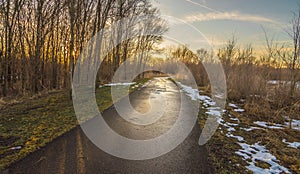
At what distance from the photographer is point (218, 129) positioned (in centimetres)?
564

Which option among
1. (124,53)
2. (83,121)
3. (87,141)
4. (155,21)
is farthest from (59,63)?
(155,21)

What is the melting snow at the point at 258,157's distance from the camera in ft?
11.1

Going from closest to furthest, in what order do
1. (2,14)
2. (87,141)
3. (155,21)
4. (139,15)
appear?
(87,141)
(2,14)
(139,15)
(155,21)

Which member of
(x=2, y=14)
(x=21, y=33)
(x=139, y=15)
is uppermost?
(x=139, y=15)

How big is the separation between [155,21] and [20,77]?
25.4m

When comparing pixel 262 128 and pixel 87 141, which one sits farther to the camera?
pixel 262 128

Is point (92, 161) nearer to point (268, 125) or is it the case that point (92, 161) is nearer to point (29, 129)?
point (29, 129)

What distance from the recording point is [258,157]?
3863mm

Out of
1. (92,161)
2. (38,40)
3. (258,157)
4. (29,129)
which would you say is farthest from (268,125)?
(38,40)

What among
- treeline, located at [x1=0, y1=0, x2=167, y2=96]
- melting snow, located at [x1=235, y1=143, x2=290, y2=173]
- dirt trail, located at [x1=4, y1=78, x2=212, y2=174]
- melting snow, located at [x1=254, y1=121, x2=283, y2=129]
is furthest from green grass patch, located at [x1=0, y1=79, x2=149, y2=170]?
melting snow, located at [x1=254, y1=121, x2=283, y2=129]

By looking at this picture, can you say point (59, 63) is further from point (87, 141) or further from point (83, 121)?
point (87, 141)

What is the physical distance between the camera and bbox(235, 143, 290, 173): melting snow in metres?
3.37

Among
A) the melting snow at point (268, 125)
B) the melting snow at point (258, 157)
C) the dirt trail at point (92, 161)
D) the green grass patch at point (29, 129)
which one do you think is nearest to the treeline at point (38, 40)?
the green grass patch at point (29, 129)

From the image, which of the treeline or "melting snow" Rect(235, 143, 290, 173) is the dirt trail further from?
the treeline
